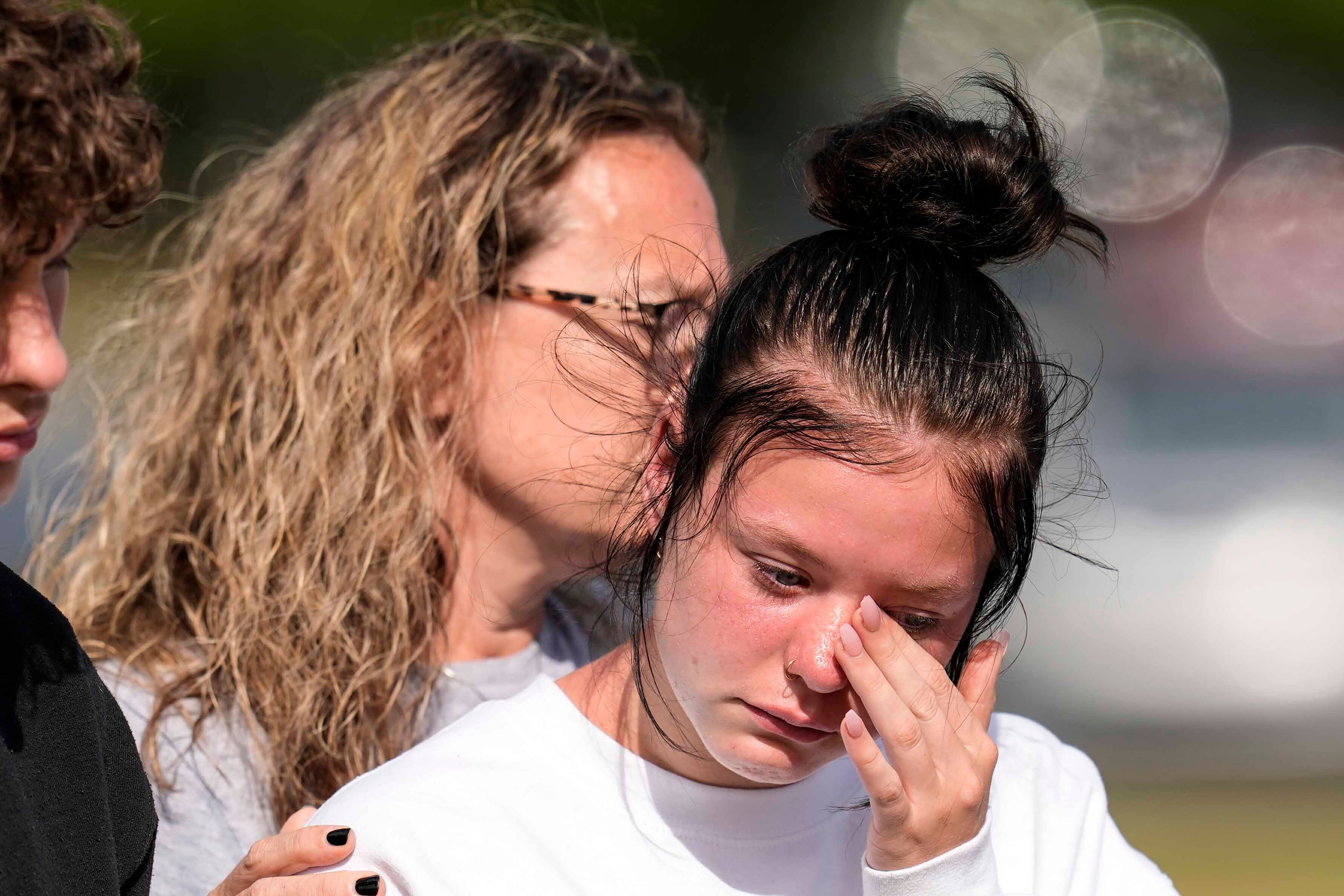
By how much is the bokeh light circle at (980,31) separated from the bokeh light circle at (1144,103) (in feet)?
0.39

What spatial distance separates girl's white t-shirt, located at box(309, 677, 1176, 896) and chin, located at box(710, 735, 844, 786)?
0.16 m

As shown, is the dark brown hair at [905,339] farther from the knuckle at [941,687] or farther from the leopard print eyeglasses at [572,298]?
the leopard print eyeglasses at [572,298]

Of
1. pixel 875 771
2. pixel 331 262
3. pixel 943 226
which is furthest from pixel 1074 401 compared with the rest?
pixel 331 262

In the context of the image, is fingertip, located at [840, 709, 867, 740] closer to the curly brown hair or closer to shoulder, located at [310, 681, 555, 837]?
shoulder, located at [310, 681, 555, 837]

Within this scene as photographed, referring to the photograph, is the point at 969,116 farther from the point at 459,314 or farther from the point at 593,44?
the point at 593,44

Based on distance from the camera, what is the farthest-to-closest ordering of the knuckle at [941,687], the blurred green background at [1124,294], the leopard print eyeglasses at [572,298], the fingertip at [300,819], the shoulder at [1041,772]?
the blurred green background at [1124,294], the leopard print eyeglasses at [572,298], the shoulder at [1041,772], the fingertip at [300,819], the knuckle at [941,687]

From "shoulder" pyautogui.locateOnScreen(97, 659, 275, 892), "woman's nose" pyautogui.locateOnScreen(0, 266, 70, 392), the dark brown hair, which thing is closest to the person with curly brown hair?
"woman's nose" pyautogui.locateOnScreen(0, 266, 70, 392)

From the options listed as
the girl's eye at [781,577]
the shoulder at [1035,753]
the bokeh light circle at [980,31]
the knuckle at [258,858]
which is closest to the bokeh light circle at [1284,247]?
the bokeh light circle at [980,31]

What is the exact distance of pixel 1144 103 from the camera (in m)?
10.7

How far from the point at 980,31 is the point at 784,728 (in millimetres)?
11368

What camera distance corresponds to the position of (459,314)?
2668 millimetres

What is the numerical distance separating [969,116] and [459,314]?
1182mm

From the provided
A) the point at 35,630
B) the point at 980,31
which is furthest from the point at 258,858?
the point at 980,31

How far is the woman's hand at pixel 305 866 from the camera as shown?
1.66 metres
